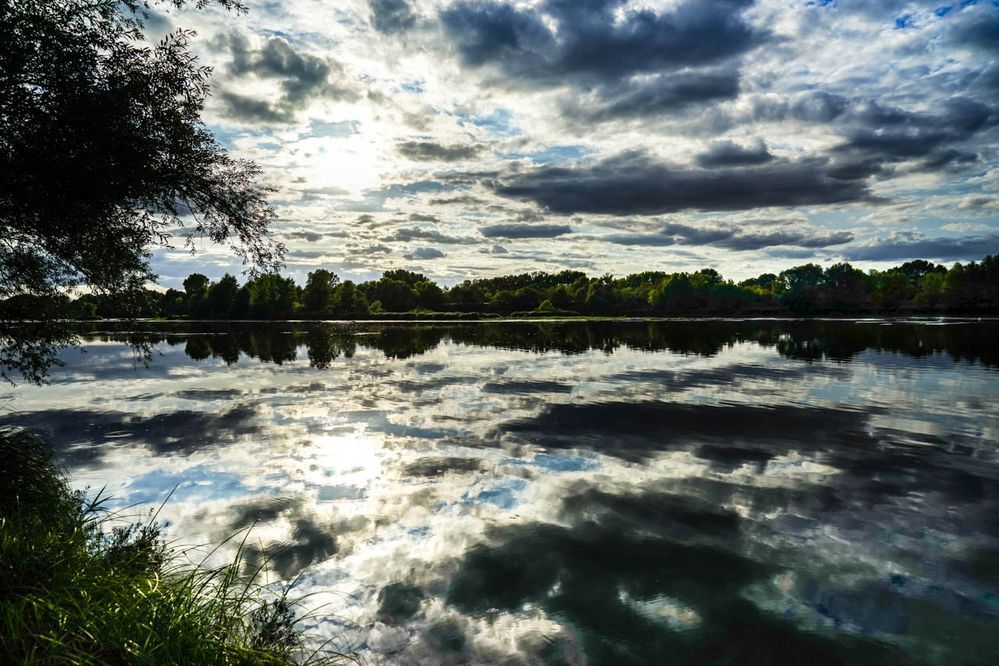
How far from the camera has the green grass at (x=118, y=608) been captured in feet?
20.3

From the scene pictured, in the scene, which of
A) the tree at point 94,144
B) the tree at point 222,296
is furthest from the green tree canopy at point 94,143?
the tree at point 222,296

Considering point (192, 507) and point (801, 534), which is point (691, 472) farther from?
point (192, 507)

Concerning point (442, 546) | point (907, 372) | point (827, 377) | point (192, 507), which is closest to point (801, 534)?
point (442, 546)

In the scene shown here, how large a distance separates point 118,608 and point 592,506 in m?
9.94

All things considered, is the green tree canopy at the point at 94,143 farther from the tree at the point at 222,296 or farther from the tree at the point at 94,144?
the tree at the point at 222,296

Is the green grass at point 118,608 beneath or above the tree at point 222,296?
beneath

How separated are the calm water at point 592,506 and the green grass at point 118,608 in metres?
1.09

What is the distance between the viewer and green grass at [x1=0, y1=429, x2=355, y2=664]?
6.18 meters

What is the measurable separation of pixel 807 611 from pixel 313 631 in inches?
A: 320

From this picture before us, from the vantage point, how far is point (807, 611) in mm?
9109

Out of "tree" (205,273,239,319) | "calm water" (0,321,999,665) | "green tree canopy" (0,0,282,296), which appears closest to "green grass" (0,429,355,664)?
"calm water" (0,321,999,665)

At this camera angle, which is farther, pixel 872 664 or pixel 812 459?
pixel 812 459

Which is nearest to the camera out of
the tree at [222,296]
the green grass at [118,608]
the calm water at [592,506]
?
the green grass at [118,608]

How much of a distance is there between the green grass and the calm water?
1.09 metres
